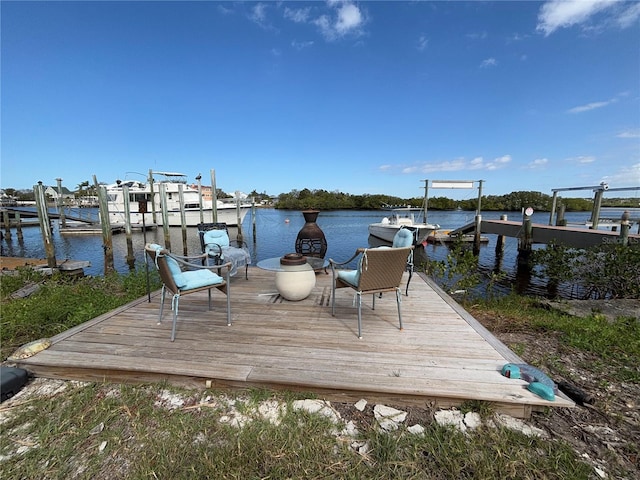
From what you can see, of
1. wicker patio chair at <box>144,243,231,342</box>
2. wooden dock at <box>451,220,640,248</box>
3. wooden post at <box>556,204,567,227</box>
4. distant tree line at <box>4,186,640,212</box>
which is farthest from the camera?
distant tree line at <box>4,186,640,212</box>

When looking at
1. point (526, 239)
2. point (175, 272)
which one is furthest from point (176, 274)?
point (526, 239)

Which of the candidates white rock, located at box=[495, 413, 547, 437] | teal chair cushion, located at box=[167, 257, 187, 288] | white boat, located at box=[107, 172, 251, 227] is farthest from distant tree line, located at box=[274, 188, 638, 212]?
teal chair cushion, located at box=[167, 257, 187, 288]

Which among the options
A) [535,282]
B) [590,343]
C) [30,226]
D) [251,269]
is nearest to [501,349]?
[590,343]

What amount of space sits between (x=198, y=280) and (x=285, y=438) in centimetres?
169

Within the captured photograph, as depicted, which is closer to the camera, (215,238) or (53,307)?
(53,307)

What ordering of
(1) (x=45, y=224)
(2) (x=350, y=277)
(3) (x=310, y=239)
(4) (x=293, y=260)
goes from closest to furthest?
(2) (x=350, y=277) → (4) (x=293, y=260) → (3) (x=310, y=239) → (1) (x=45, y=224)

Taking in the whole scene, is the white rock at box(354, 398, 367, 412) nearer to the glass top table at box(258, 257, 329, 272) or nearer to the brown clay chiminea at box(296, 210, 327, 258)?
the glass top table at box(258, 257, 329, 272)

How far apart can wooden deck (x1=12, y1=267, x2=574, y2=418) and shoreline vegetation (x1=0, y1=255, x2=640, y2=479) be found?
96 millimetres

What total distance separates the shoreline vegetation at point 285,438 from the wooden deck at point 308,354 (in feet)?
0.32

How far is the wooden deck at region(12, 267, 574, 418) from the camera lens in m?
1.71

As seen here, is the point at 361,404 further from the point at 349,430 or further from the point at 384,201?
the point at 384,201

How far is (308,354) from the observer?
6.86 ft

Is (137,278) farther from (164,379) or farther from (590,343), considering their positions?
(590,343)

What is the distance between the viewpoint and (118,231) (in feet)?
69.2
